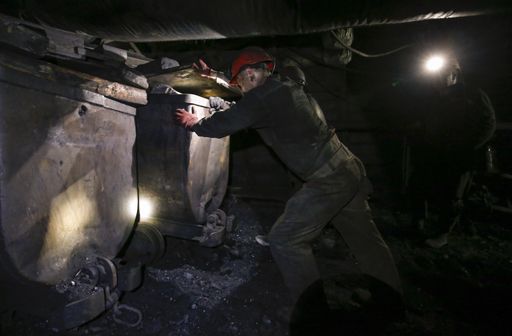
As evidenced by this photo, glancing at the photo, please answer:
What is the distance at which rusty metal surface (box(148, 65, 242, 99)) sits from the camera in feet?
7.50

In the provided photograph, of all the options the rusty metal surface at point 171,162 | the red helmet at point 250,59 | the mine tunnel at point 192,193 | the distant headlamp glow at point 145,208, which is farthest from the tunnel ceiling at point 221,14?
the distant headlamp glow at point 145,208

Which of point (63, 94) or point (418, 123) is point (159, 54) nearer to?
point (63, 94)

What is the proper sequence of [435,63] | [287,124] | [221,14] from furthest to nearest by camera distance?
1. [435,63]
2. [287,124]
3. [221,14]

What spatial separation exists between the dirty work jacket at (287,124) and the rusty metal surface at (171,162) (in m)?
0.34

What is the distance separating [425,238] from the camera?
4008mm

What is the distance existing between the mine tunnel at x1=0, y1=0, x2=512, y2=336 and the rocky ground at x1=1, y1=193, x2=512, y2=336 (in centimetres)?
2

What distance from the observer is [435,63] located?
3.96 m

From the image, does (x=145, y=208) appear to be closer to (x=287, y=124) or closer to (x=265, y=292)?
(x=265, y=292)

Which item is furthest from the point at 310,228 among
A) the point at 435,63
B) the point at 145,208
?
the point at 435,63

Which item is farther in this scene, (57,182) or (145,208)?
(145,208)

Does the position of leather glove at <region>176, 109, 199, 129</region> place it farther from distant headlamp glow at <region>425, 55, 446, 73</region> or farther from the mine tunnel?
distant headlamp glow at <region>425, 55, 446, 73</region>

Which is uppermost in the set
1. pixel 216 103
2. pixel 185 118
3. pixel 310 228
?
pixel 216 103

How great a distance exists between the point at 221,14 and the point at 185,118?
813 millimetres

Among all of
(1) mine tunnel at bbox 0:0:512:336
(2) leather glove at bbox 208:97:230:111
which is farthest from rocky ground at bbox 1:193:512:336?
(2) leather glove at bbox 208:97:230:111
